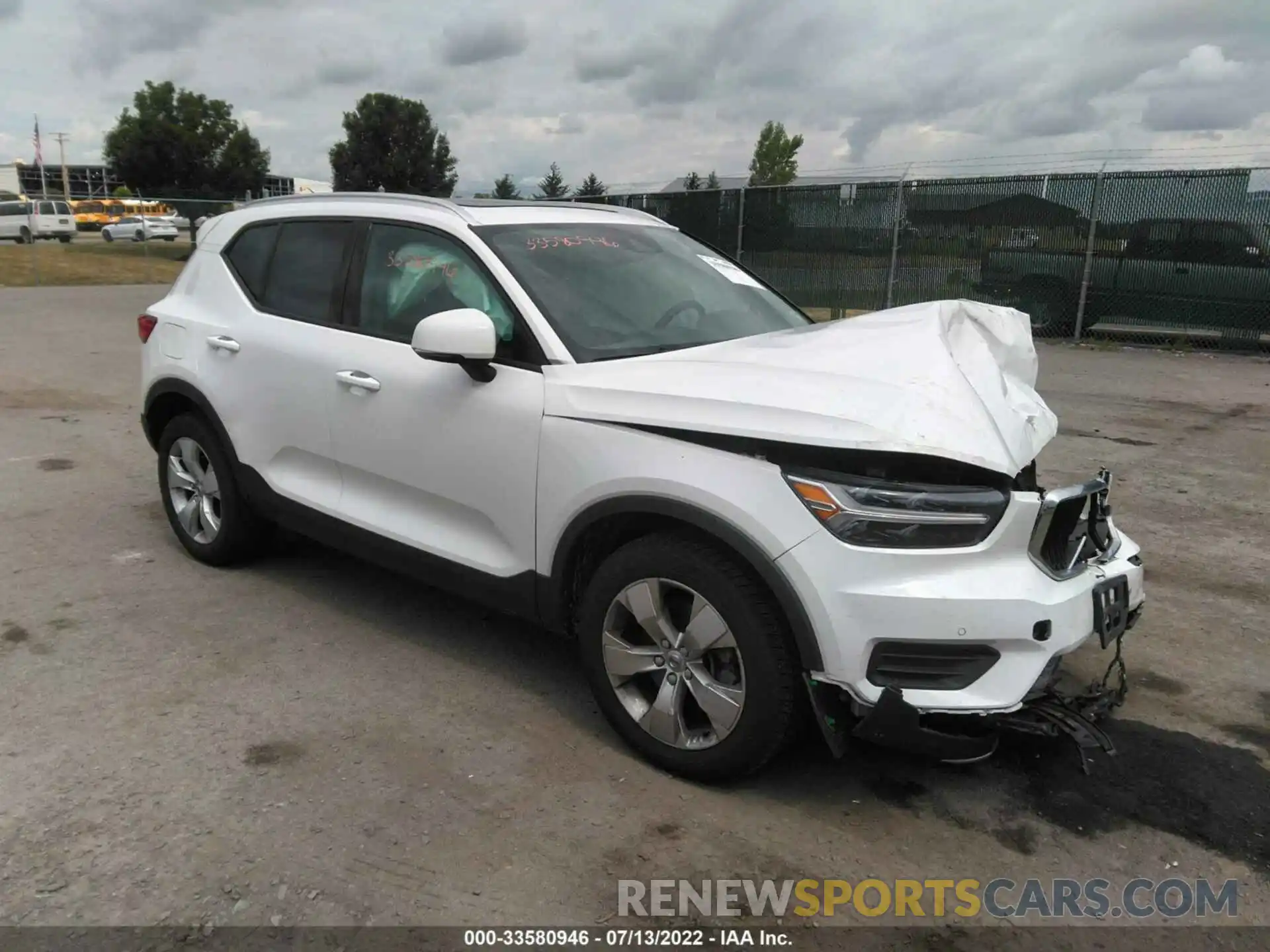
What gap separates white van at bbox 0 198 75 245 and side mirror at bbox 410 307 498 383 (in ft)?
129

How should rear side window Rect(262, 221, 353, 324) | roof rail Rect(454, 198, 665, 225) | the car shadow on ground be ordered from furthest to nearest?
1. rear side window Rect(262, 221, 353, 324)
2. roof rail Rect(454, 198, 665, 225)
3. the car shadow on ground

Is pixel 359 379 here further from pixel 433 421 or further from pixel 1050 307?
pixel 1050 307

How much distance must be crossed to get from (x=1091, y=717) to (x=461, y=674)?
7.36 feet

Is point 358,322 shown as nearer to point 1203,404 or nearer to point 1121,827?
point 1121,827

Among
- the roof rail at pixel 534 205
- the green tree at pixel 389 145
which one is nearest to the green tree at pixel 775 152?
the green tree at pixel 389 145

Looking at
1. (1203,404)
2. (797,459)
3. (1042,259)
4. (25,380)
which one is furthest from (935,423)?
(1042,259)

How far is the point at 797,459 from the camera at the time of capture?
2709mm

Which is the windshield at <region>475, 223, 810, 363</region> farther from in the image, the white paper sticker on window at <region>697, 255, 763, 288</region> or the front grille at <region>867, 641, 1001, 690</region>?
the front grille at <region>867, 641, 1001, 690</region>

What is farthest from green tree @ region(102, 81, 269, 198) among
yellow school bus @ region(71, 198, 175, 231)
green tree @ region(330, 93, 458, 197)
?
green tree @ region(330, 93, 458, 197)

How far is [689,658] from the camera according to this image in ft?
9.60

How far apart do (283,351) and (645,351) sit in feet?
5.55

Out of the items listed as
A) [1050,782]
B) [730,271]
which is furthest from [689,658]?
[730,271]
